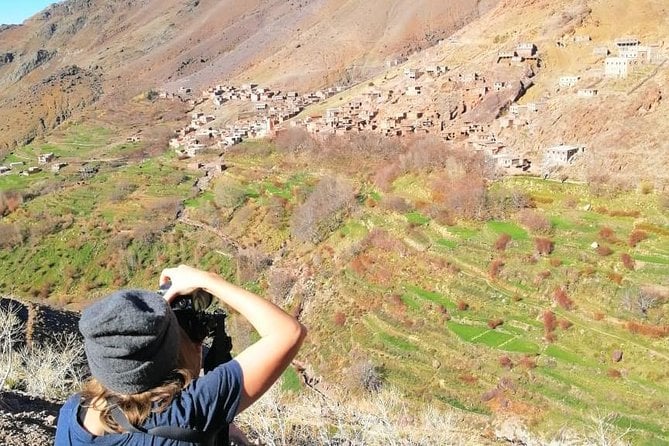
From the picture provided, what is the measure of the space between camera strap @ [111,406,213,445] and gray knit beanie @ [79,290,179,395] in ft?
0.17

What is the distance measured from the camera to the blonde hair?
4.31ft

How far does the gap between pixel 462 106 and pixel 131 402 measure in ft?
99.9

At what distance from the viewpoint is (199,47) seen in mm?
71875

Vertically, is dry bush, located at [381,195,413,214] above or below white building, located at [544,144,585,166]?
above

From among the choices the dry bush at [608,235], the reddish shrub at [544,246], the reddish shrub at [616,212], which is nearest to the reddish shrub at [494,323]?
the reddish shrub at [544,246]

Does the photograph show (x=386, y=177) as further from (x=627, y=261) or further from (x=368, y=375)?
(x=368, y=375)

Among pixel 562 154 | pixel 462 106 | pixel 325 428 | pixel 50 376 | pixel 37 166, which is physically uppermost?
pixel 50 376

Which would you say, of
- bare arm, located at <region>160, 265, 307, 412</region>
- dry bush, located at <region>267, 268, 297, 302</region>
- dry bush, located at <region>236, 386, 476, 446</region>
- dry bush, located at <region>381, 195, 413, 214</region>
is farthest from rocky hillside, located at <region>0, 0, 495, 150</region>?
bare arm, located at <region>160, 265, 307, 412</region>

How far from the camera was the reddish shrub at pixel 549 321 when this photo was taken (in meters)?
15.4

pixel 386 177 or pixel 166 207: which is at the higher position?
pixel 166 207

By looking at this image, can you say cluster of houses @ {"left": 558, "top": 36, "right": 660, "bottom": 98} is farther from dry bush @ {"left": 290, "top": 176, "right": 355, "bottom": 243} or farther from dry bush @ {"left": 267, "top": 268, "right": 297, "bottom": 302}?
dry bush @ {"left": 267, "top": 268, "right": 297, "bottom": 302}

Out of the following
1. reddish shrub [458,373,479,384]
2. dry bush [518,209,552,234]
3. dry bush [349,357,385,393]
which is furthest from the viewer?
dry bush [518,209,552,234]

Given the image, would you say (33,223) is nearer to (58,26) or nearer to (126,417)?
(126,417)

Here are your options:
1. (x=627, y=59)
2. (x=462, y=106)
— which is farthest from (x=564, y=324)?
(x=462, y=106)
